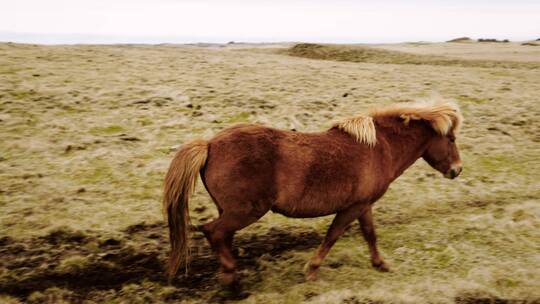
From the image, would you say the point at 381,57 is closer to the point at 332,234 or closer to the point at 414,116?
the point at 414,116

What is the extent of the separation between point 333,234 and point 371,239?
62 centimetres

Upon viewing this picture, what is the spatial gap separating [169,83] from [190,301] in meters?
9.59

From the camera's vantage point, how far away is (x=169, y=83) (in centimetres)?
1291

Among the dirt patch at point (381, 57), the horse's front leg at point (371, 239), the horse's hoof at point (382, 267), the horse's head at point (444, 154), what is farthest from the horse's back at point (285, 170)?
the dirt patch at point (381, 57)

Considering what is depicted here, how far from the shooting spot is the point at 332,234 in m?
4.88

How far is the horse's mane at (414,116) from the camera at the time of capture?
196 inches

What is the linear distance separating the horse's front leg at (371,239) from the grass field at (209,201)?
0.14m

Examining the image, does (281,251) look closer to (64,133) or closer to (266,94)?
(64,133)

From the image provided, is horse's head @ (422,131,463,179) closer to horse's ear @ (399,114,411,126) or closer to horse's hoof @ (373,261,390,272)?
horse's ear @ (399,114,411,126)

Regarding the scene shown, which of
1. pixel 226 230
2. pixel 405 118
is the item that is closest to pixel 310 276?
pixel 226 230

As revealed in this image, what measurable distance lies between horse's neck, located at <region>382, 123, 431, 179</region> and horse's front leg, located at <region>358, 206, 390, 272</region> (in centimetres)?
64

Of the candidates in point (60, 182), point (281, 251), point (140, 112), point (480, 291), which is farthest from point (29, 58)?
point (480, 291)

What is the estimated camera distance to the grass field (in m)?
4.71

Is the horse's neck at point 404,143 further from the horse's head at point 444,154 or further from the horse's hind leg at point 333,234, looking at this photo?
the horse's hind leg at point 333,234
